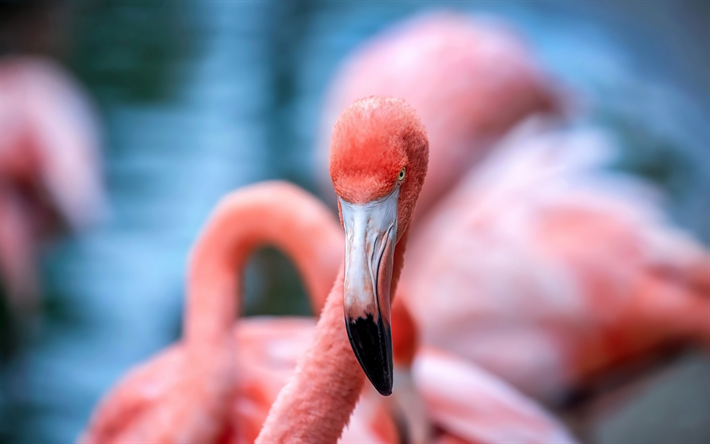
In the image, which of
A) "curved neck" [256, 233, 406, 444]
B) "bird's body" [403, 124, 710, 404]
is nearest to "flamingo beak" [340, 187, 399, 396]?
"curved neck" [256, 233, 406, 444]

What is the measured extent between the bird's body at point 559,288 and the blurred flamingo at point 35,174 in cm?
117

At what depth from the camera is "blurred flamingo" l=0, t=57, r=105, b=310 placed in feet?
6.40

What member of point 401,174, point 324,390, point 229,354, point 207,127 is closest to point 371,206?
point 401,174

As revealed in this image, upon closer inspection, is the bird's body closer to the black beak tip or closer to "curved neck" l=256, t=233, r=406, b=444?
"curved neck" l=256, t=233, r=406, b=444

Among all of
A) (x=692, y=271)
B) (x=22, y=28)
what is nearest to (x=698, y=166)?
(x=692, y=271)

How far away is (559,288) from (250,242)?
2.85 feet

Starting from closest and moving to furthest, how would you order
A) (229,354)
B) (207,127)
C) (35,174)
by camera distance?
(229,354) < (35,174) < (207,127)

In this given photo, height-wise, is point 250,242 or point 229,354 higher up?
point 250,242

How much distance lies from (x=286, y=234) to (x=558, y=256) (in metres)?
0.86

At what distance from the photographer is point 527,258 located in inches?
63.2

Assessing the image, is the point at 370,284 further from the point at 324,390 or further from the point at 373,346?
the point at 324,390

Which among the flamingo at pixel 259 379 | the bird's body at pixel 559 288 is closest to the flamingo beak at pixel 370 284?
the flamingo at pixel 259 379

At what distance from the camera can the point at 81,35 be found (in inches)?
117

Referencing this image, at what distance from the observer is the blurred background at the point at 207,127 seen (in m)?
1.96
